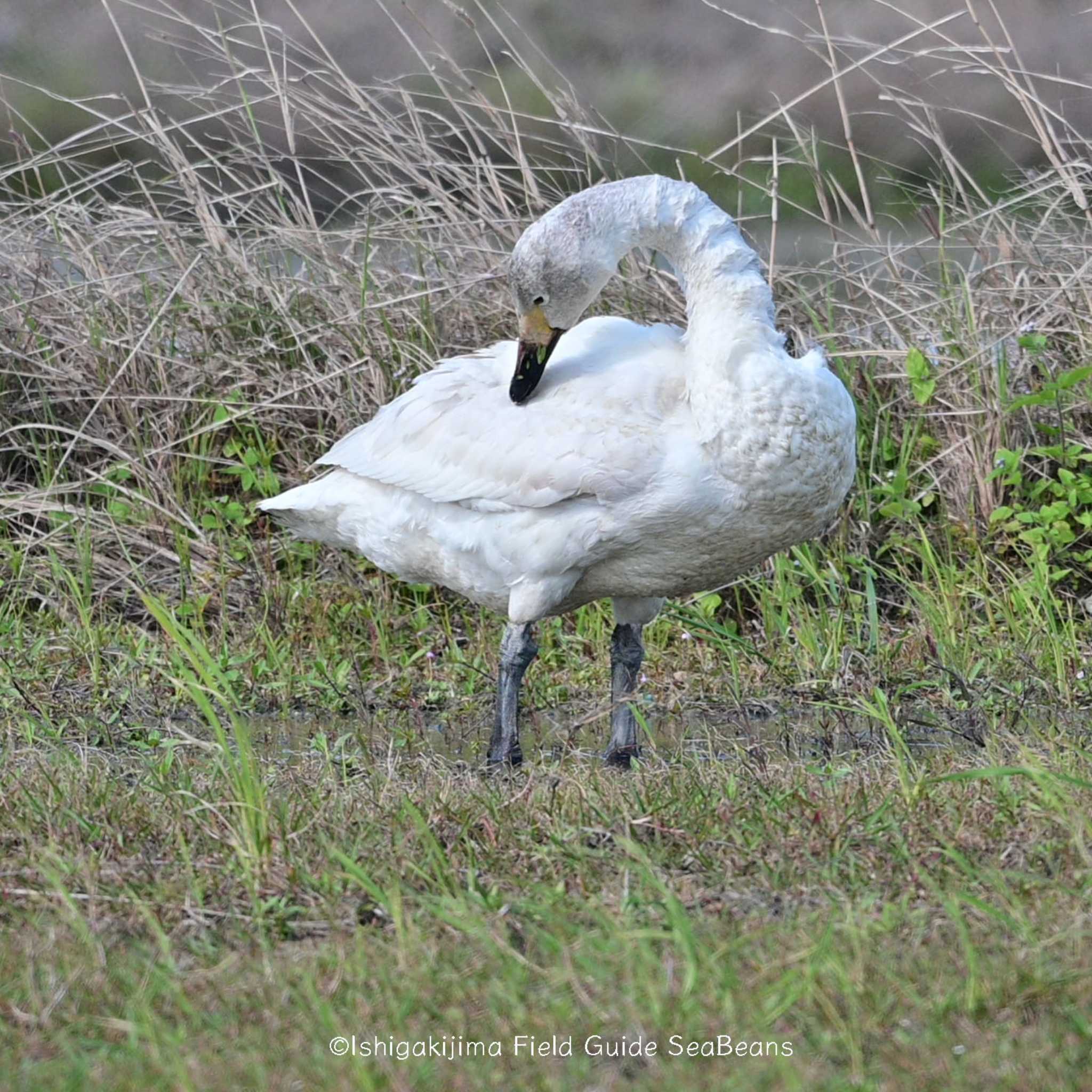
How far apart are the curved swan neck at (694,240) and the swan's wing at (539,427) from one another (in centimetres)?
19

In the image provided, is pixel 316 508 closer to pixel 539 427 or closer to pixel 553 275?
pixel 539 427

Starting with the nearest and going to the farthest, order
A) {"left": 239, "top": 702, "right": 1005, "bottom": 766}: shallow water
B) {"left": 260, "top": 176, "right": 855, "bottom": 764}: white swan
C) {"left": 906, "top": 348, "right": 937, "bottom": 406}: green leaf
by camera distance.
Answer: {"left": 260, "top": 176, "right": 855, "bottom": 764}: white swan, {"left": 239, "top": 702, "right": 1005, "bottom": 766}: shallow water, {"left": 906, "top": 348, "right": 937, "bottom": 406}: green leaf

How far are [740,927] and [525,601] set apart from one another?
62.0 inches

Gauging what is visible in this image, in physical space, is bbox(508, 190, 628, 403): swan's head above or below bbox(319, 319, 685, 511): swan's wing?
above

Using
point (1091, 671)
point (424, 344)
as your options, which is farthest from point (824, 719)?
point (424, 344)

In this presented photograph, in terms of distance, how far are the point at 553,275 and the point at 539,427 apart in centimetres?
39

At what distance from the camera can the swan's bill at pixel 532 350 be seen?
4160mm

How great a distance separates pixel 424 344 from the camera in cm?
579

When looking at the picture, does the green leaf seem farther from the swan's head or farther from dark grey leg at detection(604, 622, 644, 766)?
the swan's head

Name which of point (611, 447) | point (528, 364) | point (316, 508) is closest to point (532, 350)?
point (528, 364)

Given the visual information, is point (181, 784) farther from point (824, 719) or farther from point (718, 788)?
point (824, 719)

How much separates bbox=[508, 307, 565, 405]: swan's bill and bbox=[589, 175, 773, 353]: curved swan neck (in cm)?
26

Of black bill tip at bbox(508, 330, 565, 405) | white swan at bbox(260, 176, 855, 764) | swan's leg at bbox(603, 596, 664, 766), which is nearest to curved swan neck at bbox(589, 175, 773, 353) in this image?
white swan at bbox(260, 176, 855, 764)

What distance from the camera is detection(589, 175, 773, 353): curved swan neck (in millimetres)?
4016
